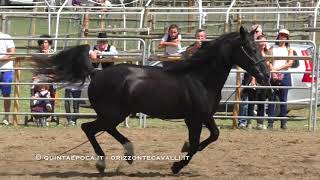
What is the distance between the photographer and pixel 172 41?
11906mm

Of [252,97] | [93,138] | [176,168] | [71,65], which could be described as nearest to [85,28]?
[252,97]

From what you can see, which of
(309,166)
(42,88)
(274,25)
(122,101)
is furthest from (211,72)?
(274,25)

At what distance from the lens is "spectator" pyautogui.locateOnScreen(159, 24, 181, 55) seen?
11.8 meters

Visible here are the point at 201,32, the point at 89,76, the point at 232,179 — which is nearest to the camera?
the point at 232,179

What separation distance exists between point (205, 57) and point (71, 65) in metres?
1.57

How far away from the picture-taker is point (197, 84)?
7570 mm

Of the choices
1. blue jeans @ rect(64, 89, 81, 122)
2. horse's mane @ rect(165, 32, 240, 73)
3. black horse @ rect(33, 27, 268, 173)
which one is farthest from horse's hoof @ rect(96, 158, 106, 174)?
blue jeans @ rect(64, 89, 81, 122)

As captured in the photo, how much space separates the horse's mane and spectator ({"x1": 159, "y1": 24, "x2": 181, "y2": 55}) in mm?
4077

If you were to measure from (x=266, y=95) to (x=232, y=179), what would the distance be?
5.19 metres

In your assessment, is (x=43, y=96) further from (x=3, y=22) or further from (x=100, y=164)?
(x=100, y=164)

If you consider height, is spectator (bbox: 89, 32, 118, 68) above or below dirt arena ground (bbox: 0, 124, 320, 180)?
above

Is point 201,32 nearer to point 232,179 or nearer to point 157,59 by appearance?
point 157,59

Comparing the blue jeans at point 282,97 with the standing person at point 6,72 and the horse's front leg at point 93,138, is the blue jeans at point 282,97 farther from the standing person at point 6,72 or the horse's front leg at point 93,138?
the horse's front leg at point 93,138

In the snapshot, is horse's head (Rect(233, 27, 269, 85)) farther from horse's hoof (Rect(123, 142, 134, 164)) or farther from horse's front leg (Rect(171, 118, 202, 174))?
horse's hoof (Rect(123, 142, 134, 164))
